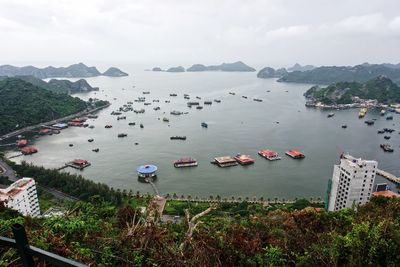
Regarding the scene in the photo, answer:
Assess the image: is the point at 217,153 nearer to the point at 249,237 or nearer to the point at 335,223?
the point at 335,223

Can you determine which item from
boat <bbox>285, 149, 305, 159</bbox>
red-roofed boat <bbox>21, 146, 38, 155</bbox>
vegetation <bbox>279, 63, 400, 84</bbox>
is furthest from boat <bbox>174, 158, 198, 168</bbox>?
vegetation <bbox>279, 63, 400, 84</bbox>

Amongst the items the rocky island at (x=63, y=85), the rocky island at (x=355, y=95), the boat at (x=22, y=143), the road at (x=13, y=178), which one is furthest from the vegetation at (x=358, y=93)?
the rocky island at (x=63, y=85)

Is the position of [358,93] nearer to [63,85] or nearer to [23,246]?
[63,85]

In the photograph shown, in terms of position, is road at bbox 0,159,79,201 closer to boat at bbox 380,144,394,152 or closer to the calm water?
the calm water

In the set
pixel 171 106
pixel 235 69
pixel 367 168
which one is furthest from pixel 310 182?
pixel 235 69

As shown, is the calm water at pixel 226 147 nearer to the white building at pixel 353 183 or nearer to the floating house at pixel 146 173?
the floating house at pixel 146 173
